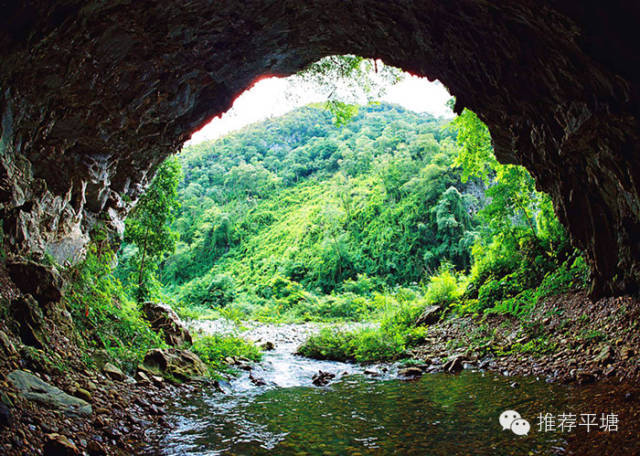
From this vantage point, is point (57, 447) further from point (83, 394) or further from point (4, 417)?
point (83, 394)

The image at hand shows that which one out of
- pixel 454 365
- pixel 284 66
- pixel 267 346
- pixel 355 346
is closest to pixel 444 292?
pixel 355 346

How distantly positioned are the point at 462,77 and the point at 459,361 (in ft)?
18.7

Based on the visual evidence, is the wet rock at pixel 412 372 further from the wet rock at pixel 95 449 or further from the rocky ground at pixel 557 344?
the wet rock at pixel 95 449

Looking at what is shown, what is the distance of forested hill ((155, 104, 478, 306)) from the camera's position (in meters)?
29.2

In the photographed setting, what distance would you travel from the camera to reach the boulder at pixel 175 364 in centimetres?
598

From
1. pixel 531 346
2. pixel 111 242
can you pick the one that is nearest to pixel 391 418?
pixel 531 346

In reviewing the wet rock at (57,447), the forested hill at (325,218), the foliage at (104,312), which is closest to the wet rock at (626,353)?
the wet rock at (57,447)

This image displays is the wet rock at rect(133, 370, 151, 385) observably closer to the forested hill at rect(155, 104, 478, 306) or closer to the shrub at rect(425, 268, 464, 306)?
the shrub at rect(425, 268, 464, 306)

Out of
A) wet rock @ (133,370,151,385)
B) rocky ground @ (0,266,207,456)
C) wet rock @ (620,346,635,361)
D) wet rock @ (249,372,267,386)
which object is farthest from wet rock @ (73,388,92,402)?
wet rock @ (620,346,635,361)

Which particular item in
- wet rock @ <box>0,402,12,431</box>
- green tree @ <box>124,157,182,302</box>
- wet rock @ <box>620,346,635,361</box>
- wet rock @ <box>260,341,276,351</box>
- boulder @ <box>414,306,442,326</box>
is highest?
green tree @ <box>124,157,182,302</box>

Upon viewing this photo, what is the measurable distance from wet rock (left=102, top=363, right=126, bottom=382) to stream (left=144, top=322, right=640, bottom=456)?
90 cm

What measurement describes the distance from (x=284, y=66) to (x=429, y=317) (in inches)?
352

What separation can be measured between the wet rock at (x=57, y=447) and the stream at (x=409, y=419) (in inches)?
30.8

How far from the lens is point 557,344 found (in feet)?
19.5
